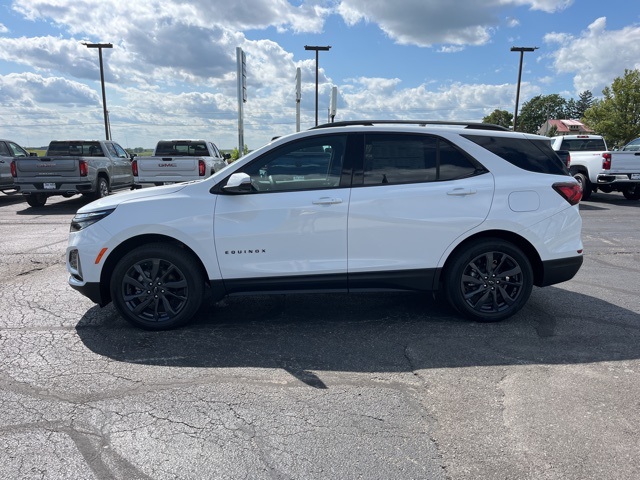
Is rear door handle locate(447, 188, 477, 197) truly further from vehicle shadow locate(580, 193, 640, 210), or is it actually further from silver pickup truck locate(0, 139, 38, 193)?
silver pickup truck locate(0, 139, 38, 193)

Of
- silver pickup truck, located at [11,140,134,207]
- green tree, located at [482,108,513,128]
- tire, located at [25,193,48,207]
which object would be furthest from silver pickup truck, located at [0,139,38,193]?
green tree, located at [482,108,513,128]

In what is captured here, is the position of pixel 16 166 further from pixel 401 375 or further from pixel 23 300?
pixel 401 375

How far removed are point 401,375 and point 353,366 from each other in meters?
0.37

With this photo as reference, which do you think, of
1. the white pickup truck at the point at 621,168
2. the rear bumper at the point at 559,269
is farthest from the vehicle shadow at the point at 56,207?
the white pickup truck at the point at 621,168

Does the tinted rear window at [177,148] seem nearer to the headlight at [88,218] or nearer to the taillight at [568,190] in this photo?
the headlight at [88,218]

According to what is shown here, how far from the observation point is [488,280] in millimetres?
4418

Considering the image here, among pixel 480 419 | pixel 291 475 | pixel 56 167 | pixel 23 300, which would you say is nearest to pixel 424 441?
pixel 480 419

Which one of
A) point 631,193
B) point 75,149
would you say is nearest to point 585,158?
point 631,193

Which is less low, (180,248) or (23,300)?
(180,248)

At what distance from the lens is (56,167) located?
41.9 feet

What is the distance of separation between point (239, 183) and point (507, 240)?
2.53 m

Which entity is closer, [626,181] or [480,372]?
[480,372]

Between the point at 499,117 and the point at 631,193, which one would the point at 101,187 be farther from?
the point at 499,117

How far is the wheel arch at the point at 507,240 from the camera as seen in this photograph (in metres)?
4.39
